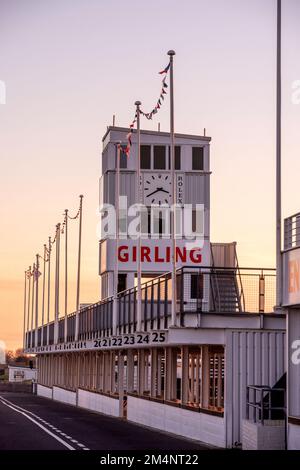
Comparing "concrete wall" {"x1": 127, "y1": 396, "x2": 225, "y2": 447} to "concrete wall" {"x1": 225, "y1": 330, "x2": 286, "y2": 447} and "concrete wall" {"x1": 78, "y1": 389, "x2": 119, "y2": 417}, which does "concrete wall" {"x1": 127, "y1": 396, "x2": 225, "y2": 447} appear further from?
"concrete wall" {"x1": 78, "y1": 389, "x2": 119, "y2": 417}

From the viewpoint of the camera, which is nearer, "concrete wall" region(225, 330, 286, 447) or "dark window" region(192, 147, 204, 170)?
"concrete wall" region(225, 330, 286, 447)

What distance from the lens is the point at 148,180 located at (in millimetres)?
64625

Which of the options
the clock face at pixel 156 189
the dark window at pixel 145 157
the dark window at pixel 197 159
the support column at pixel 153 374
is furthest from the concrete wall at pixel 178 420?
the dark window at pixel 197 159

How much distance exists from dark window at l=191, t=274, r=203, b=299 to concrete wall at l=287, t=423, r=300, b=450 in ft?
20.2

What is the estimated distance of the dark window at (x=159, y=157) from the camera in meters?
65.6

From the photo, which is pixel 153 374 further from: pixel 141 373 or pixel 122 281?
pixel 122 281

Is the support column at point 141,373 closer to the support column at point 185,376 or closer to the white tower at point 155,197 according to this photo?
the support column at point 185,376

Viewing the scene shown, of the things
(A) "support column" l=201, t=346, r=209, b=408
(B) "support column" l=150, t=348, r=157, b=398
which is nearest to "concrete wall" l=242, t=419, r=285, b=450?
(A) "support column" l=201, t=346, r=209, b=408

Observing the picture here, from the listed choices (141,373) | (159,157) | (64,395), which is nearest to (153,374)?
(141,373)

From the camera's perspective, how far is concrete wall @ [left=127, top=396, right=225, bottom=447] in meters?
31.1

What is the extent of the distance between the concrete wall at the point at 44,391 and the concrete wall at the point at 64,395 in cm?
634

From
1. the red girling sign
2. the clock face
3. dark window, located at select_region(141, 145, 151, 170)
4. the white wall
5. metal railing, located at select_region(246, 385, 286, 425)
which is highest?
dark window, located at select_region(141, 145, 151, 170)
